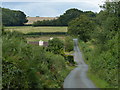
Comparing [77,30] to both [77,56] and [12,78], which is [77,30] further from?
[12,78]

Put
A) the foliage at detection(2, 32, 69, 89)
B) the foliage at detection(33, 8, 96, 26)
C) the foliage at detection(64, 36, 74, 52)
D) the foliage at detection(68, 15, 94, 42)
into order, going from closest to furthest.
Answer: the foliage at detection(2, 32, 69, 89), the foliage at detection(64, 36, 74, 52), the foliage at detection(33, 8, 96, 26), the foliage at detection(68, 15, 94, 42)

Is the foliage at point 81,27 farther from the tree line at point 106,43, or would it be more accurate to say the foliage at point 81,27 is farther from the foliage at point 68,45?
the tree line at point 106,43

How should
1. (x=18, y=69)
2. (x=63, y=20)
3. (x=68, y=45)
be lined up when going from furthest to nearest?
1. (x=63, y=20)
2. (x=68, y=45)
3. (x=18, y=69)

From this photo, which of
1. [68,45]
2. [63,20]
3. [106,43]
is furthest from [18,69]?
[63,20]

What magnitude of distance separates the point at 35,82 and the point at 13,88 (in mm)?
1850

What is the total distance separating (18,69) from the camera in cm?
1265

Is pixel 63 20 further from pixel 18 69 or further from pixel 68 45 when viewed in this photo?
pixel 18 69

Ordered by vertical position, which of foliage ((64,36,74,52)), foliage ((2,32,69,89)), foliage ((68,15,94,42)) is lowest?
foliage ((64,36,74,52))

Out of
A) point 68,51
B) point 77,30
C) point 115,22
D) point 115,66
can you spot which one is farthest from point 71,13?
point 115,66

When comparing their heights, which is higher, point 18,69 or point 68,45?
point 18,69

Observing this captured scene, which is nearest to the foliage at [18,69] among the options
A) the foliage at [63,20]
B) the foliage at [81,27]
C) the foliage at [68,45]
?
the foliage at [68,45]

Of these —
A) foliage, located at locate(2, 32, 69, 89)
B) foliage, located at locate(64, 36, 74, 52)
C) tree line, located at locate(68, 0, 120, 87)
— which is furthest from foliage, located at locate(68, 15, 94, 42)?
foliage, located at locate(2, 32, 69, 89)

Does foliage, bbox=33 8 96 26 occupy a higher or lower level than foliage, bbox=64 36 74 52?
higher

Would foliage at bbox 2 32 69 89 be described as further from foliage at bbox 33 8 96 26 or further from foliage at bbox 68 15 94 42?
foliage at bbox 68 15 94 42
